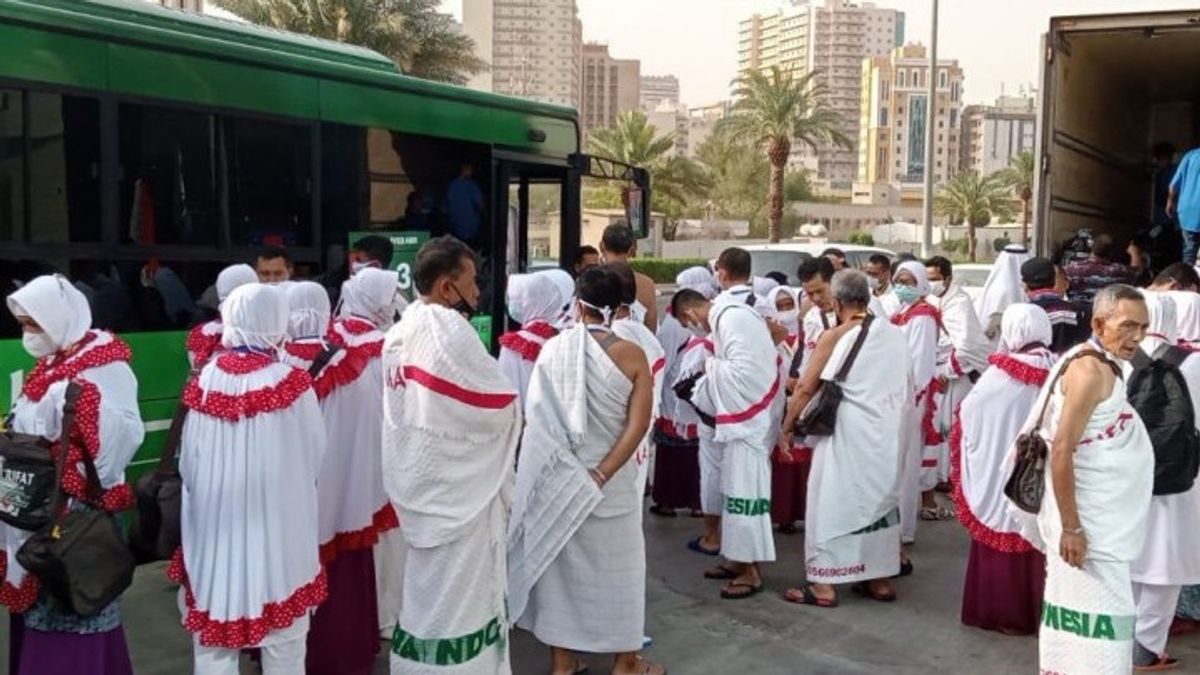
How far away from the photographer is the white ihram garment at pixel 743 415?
6.30 metres

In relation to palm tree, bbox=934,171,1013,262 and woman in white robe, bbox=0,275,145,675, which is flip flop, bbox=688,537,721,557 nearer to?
woman in white robe, bbox=0,275,145,675

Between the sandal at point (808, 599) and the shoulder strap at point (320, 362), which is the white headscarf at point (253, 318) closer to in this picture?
the shoulder strap at point (320, 362)

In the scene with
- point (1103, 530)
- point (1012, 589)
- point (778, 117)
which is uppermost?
point (778, 117)

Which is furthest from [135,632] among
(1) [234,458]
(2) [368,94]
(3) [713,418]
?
(2) [368,94]

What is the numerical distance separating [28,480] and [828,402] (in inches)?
151

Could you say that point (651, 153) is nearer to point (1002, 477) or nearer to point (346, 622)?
point (1002, 477)

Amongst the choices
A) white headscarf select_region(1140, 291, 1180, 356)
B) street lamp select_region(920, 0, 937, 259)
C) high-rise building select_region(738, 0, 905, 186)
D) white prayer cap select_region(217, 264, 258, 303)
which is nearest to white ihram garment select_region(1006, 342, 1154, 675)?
white headscarf select_region(1140, 291, 1180, 356)

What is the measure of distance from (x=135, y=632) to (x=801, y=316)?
4.98m

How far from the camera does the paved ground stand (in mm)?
5504

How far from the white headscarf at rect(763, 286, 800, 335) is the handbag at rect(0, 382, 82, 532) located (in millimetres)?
5166

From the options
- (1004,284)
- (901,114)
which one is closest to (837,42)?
(901,114)

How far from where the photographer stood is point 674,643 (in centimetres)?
581

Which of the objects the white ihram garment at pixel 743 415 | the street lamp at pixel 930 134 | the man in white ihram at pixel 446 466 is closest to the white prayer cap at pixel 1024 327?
the white ihram garment at pixel 743 415

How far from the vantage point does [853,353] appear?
616 cm
